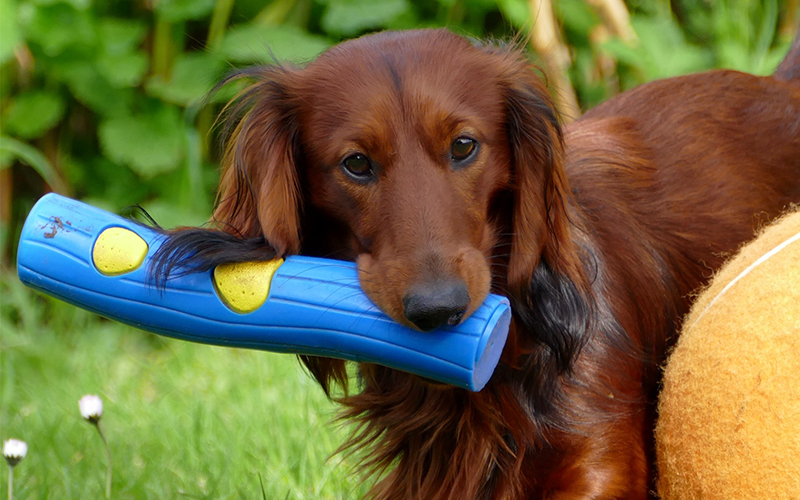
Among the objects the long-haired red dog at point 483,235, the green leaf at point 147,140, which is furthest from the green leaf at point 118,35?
the long-haired red dog at point 483,235

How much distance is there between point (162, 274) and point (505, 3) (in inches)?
120

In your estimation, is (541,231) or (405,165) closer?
(405,165)

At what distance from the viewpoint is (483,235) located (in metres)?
2.05

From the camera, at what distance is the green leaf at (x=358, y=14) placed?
4.37 meters

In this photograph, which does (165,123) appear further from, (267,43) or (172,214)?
(267,43)

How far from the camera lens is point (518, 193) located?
6.96ft

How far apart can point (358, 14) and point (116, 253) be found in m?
2.71

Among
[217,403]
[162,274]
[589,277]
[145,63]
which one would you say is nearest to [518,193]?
[589,277]

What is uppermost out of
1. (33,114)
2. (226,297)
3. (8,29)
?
(226,297)

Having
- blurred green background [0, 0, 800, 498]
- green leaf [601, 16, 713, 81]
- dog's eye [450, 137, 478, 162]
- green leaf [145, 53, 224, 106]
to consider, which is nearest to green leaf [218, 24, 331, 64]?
blurred green background [0, 0, 800, 498]

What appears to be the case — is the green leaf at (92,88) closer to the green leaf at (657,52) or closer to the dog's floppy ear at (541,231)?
the green leaf at (657,52)

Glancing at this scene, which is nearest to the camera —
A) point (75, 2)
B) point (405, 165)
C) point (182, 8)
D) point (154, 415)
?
point (405, 165)

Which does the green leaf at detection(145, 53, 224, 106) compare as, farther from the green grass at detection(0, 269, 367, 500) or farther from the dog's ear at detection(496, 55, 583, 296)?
the dog's ear at detection(496, 55, 583, 296)

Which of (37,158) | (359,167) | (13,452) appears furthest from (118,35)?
(359,167)
